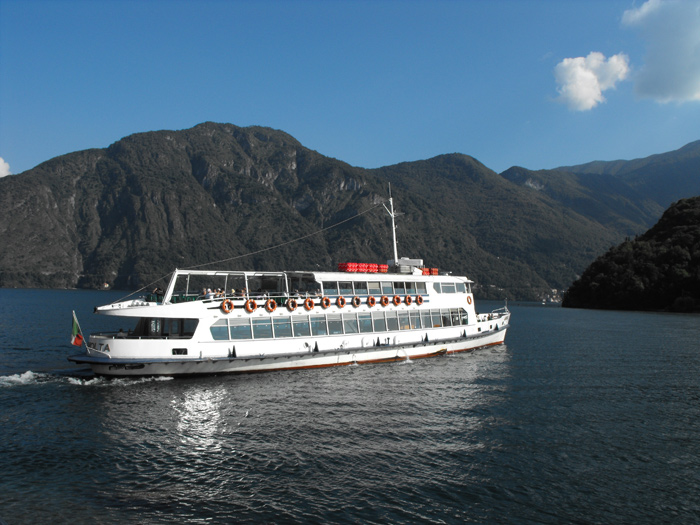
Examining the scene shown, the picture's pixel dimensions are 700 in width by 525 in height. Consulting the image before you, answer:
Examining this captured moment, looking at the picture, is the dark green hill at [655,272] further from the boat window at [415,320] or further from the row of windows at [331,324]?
the boat window at [415,320]

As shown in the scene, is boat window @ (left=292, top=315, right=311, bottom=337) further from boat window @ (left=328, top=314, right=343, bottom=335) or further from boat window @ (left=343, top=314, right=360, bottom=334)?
boat window @ (left=343, top=314, right=360, bottom=334)

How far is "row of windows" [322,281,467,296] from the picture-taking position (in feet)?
105

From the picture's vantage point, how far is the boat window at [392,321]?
33.7 metres

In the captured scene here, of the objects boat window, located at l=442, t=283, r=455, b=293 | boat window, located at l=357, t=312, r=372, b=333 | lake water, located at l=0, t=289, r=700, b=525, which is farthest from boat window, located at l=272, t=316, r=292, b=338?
boat window, located at l=442, t=283, r=455, b=293

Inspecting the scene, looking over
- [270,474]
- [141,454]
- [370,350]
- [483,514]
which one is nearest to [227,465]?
[270,474]

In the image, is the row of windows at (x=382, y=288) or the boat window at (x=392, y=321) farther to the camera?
the boat window at (x=392, y=321)

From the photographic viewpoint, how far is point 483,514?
12.2 metres

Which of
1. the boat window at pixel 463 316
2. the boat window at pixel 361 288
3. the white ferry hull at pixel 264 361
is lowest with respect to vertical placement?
the white ferry hull at pixel 264 361

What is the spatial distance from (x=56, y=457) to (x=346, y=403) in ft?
38.1

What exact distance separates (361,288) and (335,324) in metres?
3.52

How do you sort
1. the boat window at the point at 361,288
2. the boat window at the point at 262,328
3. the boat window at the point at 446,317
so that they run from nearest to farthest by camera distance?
the boat window at the point at 262,328 < the boat window at the point at 361,288 < the boat window at the point at 446,317

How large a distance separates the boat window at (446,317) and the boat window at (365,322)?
7248mm

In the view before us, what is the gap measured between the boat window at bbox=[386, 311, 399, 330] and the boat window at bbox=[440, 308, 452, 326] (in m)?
4.86

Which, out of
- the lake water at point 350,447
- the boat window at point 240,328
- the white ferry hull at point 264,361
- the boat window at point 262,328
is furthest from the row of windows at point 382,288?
the boat window at point 240,328
